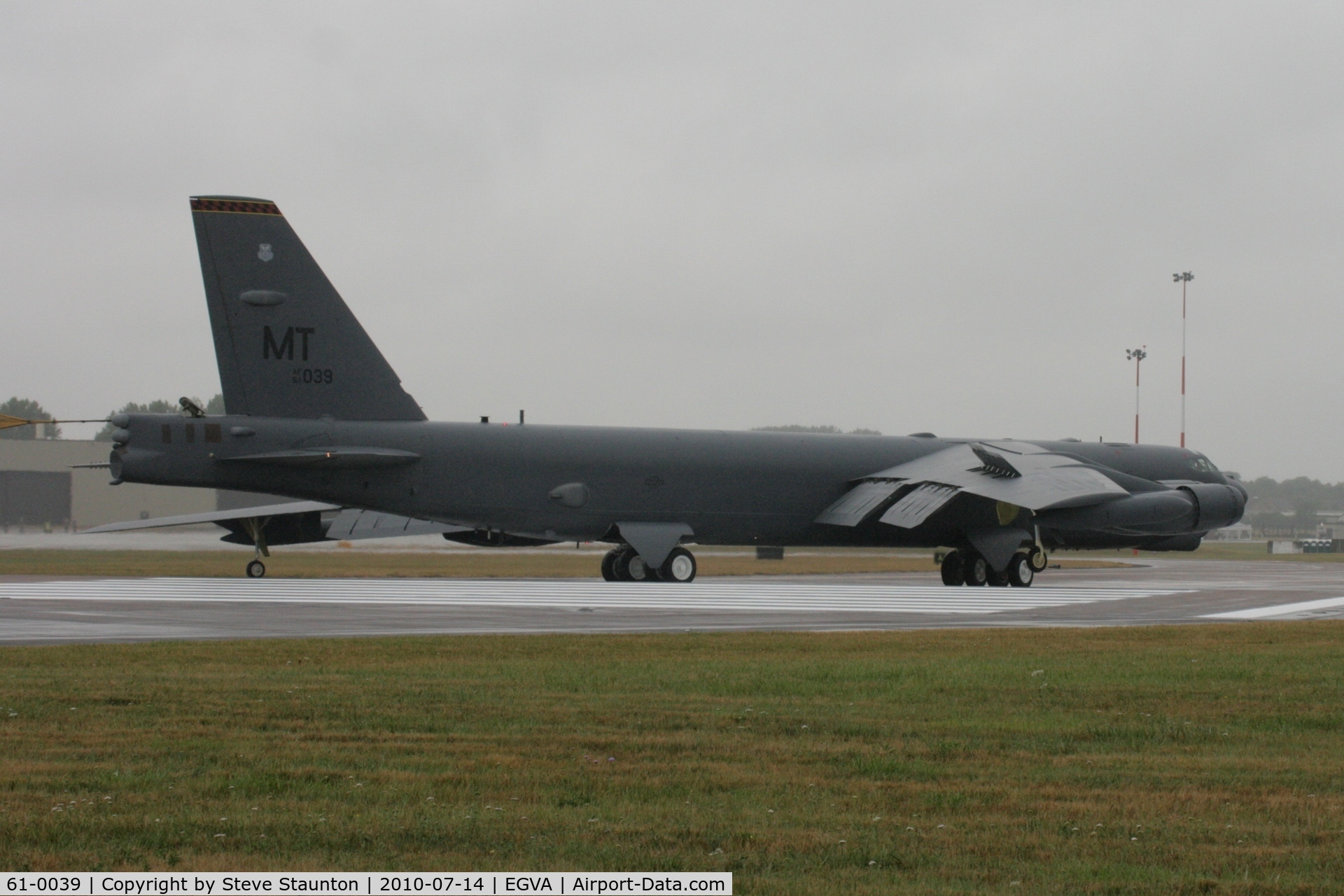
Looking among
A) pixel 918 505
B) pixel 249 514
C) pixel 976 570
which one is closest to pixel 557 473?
pixel 918 505

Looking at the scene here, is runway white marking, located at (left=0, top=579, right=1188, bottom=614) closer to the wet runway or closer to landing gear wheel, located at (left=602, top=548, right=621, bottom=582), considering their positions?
the wet runway

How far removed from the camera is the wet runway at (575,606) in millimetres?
17156

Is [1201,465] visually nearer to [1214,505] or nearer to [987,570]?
[1214,505]

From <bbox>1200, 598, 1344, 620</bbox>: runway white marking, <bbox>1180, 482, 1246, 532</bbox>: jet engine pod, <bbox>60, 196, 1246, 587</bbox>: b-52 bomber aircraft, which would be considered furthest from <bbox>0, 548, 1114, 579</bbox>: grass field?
<bbox>1200, 598, 1344, 620</bbox>: runway white marking

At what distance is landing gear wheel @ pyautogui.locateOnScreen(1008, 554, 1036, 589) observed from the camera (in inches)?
1287

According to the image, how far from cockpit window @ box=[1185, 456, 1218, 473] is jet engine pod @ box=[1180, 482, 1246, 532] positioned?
2412 mm

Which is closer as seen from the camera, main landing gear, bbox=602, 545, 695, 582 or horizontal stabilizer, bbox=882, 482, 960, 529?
main landing gear, bbox=602, 545, 695, 582

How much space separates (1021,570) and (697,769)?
26.4 m

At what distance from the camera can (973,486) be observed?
31.5 metres

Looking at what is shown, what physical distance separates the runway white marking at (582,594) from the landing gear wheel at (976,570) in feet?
9.37

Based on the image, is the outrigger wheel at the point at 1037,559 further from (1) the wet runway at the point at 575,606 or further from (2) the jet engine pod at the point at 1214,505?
(2) the jet engine pod at the point at 1214,505

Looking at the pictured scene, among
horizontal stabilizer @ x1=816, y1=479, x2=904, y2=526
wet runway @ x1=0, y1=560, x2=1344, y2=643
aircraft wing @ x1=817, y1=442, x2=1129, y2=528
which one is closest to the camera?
wet runway @ x1=0, y1=560, x2=1344, y2=643

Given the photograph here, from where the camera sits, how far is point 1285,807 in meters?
6.76

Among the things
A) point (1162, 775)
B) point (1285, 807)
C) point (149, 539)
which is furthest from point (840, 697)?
point (149, 539)
